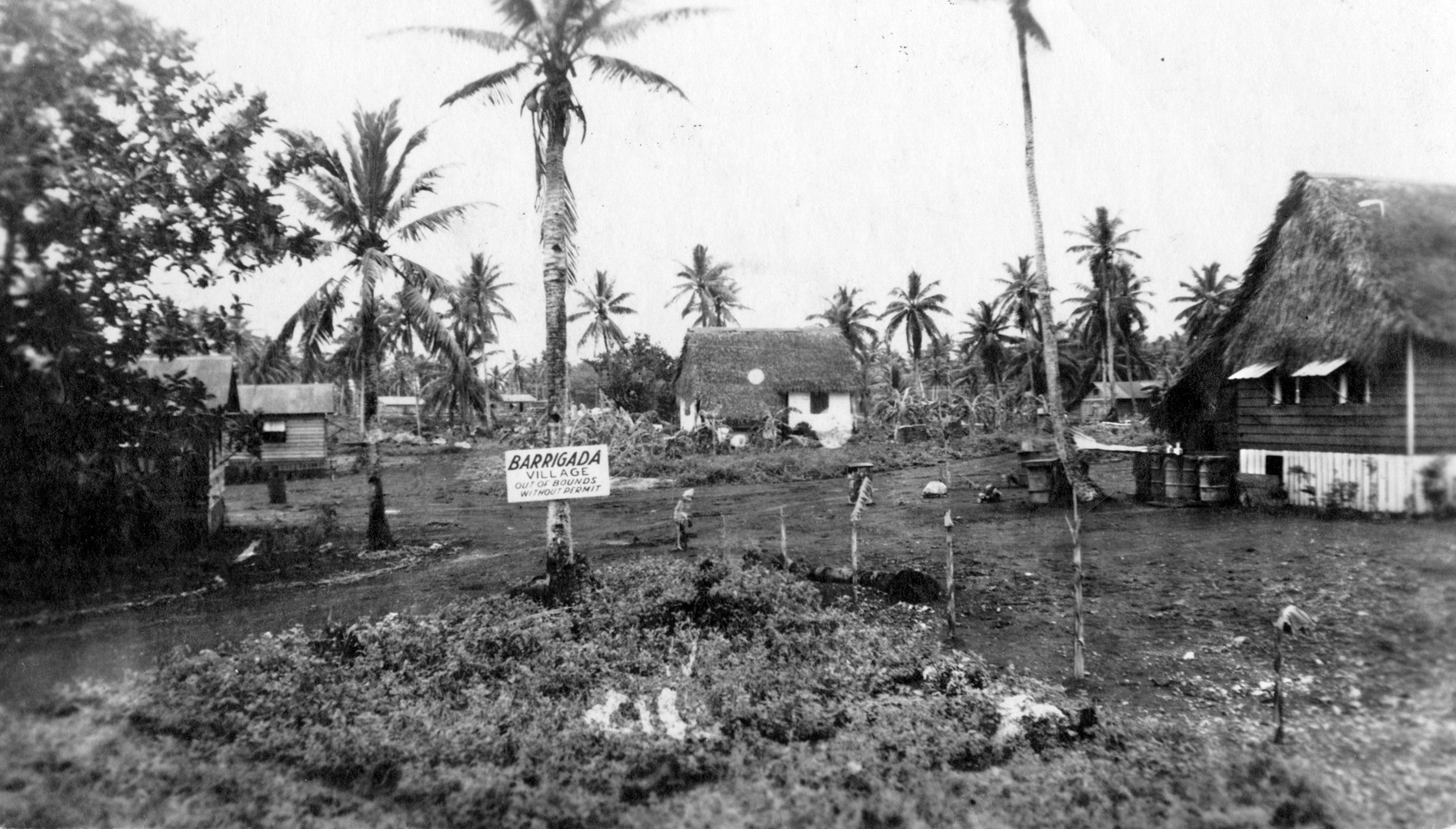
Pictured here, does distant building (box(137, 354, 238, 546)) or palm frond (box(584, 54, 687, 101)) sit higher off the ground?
palm frond (box(584, 54, 687, 101))

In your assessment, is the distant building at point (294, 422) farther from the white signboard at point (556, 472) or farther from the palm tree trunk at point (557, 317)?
the white signboard at point (556, 472)

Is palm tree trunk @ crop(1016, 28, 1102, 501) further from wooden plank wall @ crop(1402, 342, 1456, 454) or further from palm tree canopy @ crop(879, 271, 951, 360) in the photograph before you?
palm tree canopy @ crop(879, 271, 951, 360)

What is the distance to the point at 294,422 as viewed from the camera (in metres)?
24.5

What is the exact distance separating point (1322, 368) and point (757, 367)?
2454cm

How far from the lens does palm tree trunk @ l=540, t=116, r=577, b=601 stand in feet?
25.8

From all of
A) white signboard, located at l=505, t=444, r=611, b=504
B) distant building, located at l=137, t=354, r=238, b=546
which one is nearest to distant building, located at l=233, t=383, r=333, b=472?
distant building, located at l=137, t=354, r=238, b=546

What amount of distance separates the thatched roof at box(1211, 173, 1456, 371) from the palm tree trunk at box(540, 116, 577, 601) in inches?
278

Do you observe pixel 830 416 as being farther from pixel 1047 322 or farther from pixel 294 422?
A: pixel 294 422

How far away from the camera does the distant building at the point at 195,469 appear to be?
24.3 feet

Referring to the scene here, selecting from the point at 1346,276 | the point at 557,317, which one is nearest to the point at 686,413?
the point at 557,317

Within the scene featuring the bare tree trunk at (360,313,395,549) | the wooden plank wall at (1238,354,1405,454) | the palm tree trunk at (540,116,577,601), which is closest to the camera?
the wooden plank wall at (1238,354,1405,454)

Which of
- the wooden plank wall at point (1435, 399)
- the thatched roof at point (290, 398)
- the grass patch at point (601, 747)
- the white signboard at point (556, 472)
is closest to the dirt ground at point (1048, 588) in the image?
the wooden plank wall at point (1435, 399)

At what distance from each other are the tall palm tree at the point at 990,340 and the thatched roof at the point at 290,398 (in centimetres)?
3204

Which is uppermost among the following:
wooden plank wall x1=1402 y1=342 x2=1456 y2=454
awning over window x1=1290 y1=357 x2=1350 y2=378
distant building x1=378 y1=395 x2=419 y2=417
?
distant building x1=378 y1=395 x2=419 y2=417
